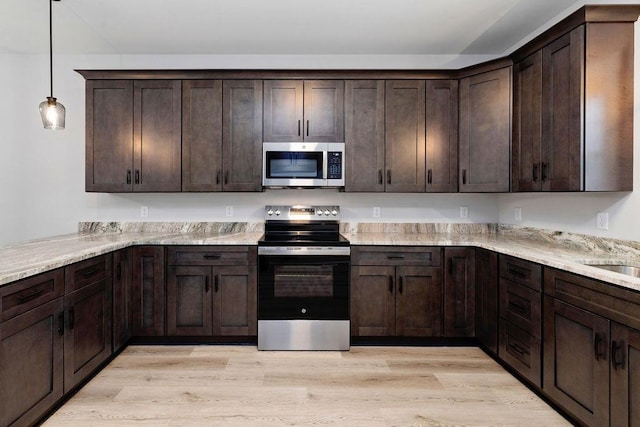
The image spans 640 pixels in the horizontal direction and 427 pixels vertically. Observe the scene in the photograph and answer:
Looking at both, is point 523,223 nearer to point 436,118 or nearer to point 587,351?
point 436,118

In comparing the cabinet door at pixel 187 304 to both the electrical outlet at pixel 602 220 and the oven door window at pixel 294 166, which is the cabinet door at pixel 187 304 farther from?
the electrical outlet at pixel 602 220

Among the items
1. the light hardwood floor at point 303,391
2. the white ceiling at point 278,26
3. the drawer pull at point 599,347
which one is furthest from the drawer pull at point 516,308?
the white ceiling at point 278,26

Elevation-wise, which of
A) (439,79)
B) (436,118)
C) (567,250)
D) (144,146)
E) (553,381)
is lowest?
(553,381)

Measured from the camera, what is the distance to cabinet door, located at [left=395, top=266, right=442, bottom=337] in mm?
3004

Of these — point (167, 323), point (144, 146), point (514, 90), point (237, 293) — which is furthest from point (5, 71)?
point (514, 90)

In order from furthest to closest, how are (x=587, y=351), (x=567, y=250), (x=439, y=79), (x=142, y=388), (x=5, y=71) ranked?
(x=5, y=71) → (x=439, y=79) → (x=567, y=250) → (x=142, y=388) → (x=587, y=351)

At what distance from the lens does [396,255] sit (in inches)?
118

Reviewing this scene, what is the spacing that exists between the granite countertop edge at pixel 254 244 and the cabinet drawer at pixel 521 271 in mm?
56

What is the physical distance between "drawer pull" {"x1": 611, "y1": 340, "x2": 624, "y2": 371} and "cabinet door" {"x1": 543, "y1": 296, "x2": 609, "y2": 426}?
0.03 m

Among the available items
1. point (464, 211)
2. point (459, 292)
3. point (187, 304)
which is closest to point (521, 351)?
point (459, 292)

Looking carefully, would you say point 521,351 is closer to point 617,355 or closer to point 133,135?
point 617,355

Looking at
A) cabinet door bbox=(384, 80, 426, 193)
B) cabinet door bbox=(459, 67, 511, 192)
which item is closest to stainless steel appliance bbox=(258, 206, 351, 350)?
cabinet door bbox=(384, 80, 426, 193)

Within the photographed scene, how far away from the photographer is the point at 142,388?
2361 millimetres

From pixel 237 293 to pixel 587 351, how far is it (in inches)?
93.3
